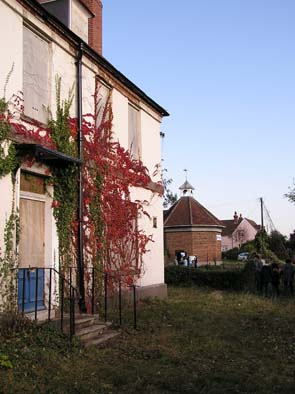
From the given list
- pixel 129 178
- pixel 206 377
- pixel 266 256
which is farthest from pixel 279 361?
pixel 266 256

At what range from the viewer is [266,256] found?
3888 cm

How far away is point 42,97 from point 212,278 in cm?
1329

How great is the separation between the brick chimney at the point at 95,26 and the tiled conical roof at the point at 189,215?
Answer: 2552 cm

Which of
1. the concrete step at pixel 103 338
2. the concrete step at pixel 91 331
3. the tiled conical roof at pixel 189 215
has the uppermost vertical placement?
the tiled conical roof at pixel 189 215

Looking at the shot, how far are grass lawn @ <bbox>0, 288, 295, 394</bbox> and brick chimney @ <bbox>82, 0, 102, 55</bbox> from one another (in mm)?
9022

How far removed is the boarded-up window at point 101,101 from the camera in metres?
14.1

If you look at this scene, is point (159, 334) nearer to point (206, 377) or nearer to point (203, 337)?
point (203, 337)

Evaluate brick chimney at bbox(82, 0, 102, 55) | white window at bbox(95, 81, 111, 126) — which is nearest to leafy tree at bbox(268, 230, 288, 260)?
brick chimney at bbox(82, 0, 102, 55)

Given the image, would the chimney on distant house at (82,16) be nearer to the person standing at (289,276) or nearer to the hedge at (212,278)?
the person standing at (289,276)

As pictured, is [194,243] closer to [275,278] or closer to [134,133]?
[275,278]

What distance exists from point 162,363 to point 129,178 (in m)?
7.75

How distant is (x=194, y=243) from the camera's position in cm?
4081

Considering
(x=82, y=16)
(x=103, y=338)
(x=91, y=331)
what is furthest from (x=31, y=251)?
(x=82, y=16)

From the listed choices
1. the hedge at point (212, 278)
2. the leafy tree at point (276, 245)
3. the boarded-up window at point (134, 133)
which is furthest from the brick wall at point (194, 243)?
the boarded-up window at point (134, 133)
